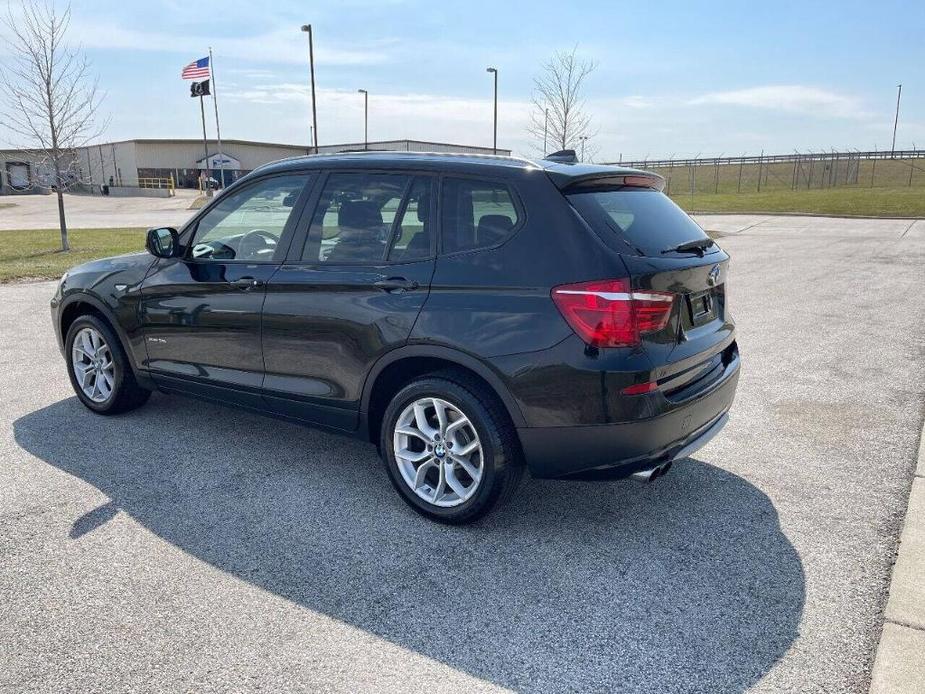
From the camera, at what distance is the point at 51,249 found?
1761cm

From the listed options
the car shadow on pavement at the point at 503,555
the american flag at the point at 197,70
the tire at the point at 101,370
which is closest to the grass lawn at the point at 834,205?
the american flag at the point at 197,70

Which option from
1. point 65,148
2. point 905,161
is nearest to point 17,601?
point 65,148

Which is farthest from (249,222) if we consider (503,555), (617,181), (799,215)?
(799,215)

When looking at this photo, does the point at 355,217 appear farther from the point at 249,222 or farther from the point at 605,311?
the point at 605,311

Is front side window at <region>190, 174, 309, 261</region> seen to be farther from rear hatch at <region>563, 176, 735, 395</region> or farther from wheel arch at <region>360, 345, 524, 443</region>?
rear hatch at <region>563, 176, 735, 395</region>

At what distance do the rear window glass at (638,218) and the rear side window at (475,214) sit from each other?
0.32m

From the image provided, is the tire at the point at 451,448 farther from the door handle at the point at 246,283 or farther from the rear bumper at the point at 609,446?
the door handle at the point at 246,283

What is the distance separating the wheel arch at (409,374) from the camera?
3.25m

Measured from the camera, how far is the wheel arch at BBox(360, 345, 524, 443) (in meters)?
3.25

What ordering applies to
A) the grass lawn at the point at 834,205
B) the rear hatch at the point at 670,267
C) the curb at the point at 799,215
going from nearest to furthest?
the rear hatch at the point at 670,267 < the curb at the point at 799,215 < the grass lawn at the point at 834,205

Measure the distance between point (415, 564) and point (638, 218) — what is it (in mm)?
1921

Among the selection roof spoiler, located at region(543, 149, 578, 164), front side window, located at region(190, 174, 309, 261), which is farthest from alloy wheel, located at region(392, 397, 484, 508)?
roof spoiler, located at region(543, 149, 578, 164)

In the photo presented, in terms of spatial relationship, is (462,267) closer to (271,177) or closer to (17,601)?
(271,177)

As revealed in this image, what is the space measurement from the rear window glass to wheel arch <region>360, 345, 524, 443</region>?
82 cm
